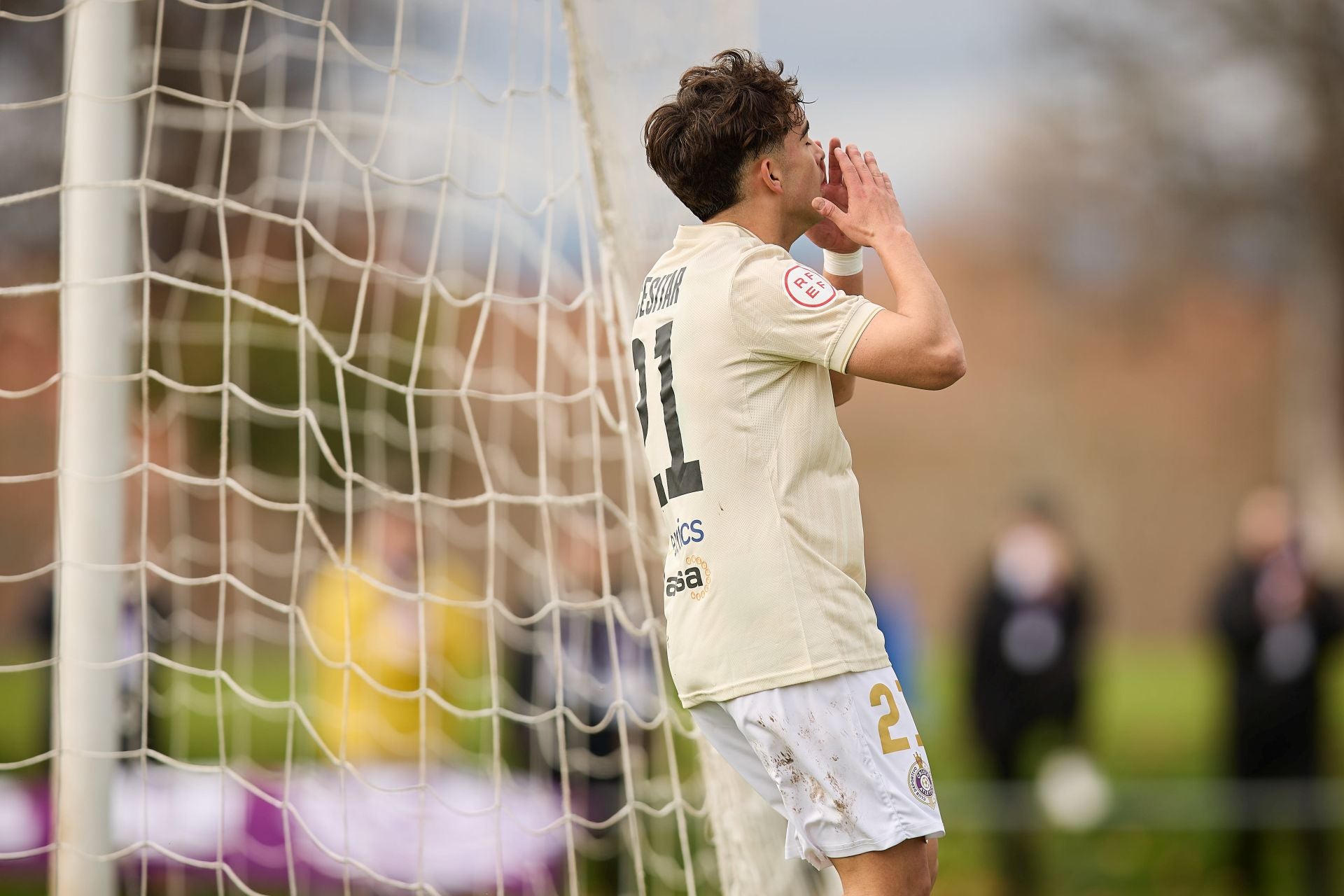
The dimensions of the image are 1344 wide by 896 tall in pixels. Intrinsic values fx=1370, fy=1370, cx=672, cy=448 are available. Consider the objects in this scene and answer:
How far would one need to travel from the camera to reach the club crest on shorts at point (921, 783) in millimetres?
2182

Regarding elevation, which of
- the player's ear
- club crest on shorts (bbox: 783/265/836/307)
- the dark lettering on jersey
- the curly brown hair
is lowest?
club crest on shorts (bbox: 783/265/836/307)

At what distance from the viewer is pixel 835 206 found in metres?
2.31

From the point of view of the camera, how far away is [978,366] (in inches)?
1038

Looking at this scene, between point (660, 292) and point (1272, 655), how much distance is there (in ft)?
17.3

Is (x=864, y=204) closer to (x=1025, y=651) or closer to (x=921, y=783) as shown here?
(x=921, y=783)

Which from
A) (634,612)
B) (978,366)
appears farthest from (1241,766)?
(978,366)

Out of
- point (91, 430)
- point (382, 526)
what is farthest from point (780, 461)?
point (382, 526)

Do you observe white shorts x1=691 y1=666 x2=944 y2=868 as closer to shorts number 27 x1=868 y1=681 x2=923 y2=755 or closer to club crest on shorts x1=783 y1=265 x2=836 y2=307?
shorts number 27 x1=868 y1=681 x2=923 y2=755

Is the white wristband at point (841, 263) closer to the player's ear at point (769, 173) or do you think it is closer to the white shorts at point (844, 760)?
the player's ear at point (769, 173)

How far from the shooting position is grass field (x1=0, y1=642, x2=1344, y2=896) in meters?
6.61

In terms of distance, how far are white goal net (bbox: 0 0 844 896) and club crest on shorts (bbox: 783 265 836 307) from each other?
1.29m

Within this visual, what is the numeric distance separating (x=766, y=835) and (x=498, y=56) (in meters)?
2.35

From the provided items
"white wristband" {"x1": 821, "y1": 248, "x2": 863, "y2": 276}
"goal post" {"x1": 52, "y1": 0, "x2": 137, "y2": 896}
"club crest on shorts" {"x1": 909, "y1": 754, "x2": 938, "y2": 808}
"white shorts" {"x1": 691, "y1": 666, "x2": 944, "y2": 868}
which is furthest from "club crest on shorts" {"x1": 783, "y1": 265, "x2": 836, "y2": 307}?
"goal post" {"x1": 52, "y1": 0, "x2": 137, "y2": 896}

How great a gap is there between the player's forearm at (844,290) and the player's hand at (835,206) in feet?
0.17
